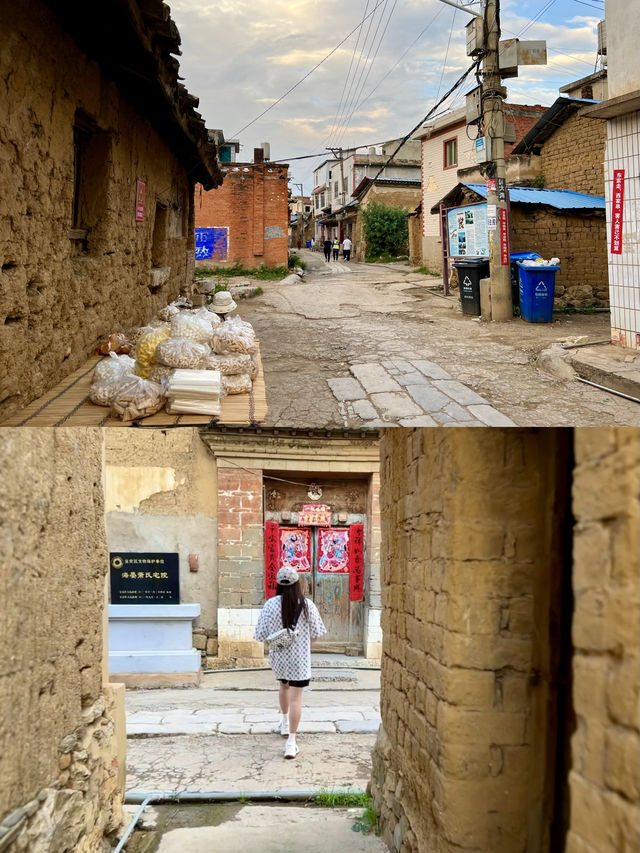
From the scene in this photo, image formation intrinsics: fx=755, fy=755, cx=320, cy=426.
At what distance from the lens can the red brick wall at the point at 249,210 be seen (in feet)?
66.7

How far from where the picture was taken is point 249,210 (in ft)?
66.9

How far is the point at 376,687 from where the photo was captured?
814cm

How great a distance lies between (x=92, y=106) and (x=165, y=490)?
4811 millimetres


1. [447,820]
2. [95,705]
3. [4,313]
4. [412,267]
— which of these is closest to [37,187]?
[4,313]

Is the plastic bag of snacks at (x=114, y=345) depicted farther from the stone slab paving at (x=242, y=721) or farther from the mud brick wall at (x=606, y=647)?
the mud brick wall at (x=606, y=647)

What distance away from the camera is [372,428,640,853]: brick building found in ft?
5.68

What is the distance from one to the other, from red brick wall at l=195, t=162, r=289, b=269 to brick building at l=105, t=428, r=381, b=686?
12.3 meters

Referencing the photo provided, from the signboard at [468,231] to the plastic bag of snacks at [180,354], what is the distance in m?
8.44

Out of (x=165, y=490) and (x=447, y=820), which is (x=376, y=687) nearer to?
(x=165, y=490)

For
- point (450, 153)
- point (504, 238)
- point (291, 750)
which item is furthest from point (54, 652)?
point (450, 153)

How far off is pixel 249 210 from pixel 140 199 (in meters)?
14.0

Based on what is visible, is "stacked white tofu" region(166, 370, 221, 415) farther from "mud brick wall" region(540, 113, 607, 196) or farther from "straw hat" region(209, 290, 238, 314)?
"mud brick wall" region(540, 113, 607, 196)

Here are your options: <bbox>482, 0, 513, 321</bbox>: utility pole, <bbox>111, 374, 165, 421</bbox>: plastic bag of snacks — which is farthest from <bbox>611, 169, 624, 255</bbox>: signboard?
<bbox>111, 374, 165, 421</bbox>: plastic bag of snacks

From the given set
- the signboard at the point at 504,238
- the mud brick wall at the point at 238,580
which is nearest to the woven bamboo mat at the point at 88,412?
the mud brick wall at the point at 238,580
